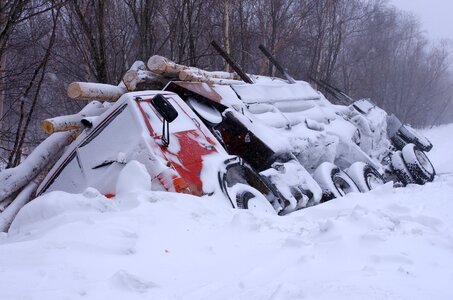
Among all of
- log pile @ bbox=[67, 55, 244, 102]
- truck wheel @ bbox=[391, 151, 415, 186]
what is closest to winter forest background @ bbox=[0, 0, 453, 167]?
log pile @ bbox=[67, 55, 244, 102]

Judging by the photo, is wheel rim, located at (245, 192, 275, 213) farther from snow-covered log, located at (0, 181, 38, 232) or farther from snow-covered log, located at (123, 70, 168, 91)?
snow-covered log, located at (123, 70, 168, 91)

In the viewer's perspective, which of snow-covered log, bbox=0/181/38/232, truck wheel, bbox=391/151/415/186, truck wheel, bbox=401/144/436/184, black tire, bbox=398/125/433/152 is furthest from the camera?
→ black tire, bbox=398/125/433/152

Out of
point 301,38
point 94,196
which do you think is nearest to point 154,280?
point 94,196

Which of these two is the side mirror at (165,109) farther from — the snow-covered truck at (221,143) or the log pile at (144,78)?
the log pile at (144,78)

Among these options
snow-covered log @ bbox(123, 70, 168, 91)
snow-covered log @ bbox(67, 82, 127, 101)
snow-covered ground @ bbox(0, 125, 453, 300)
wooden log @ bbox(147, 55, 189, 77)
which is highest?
wooden log @ bbox(147, 55, 189, 77)

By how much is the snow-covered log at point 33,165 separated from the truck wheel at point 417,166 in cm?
582

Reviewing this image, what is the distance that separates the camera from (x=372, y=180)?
6.80 m

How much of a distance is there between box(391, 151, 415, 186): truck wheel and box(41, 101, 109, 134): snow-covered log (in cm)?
526

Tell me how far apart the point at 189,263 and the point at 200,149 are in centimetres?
208

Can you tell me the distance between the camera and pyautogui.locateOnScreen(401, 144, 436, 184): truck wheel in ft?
24.5

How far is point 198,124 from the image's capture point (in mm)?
5035

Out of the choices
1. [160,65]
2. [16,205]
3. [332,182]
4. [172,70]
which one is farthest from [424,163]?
[16,205]

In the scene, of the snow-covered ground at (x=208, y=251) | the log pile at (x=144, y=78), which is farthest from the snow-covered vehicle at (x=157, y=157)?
the log pile at (x=144, y=78)

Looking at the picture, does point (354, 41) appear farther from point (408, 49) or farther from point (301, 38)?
point (301, 38)
